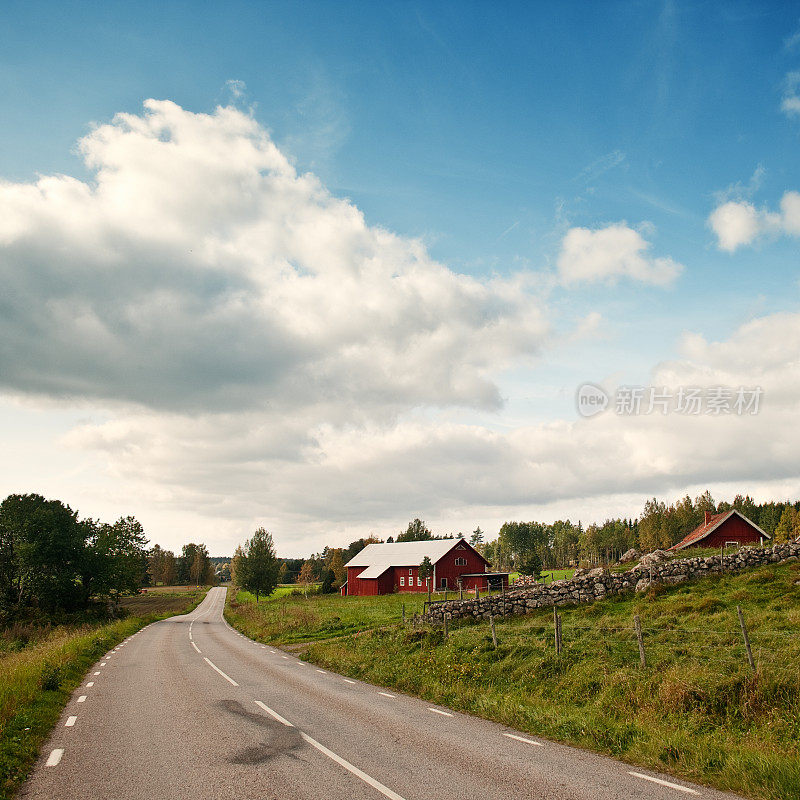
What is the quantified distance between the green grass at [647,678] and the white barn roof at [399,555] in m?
58.0

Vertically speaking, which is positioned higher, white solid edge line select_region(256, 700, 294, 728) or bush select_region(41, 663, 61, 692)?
white solid edge line select_region(256, 700, 294, 728)

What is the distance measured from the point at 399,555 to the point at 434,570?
32.9ft

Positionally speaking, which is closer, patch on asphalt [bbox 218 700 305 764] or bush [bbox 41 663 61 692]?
patch on asphalt [bbox 218 700 305 764]

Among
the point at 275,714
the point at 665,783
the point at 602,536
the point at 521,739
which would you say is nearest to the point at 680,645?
the point at 521,739

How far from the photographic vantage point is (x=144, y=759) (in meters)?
9.94

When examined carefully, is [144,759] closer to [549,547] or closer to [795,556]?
[795,556]

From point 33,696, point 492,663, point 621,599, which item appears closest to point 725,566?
point 621,599

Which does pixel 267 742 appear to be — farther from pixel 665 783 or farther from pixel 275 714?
pixel 665 783

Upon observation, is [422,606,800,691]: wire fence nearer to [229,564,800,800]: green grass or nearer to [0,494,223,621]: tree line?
[229,564,800,800]: green grass

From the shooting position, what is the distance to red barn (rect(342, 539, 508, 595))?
264ft

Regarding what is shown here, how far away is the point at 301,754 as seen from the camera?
33.1ft

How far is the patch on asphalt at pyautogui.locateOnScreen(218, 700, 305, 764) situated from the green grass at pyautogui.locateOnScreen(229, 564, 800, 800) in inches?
192

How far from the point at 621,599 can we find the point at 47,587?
6419 cm

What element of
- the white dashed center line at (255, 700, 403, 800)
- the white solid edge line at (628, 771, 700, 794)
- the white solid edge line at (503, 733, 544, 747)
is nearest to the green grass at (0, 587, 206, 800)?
the white dashed center line at (255, 700, 403, 800)
